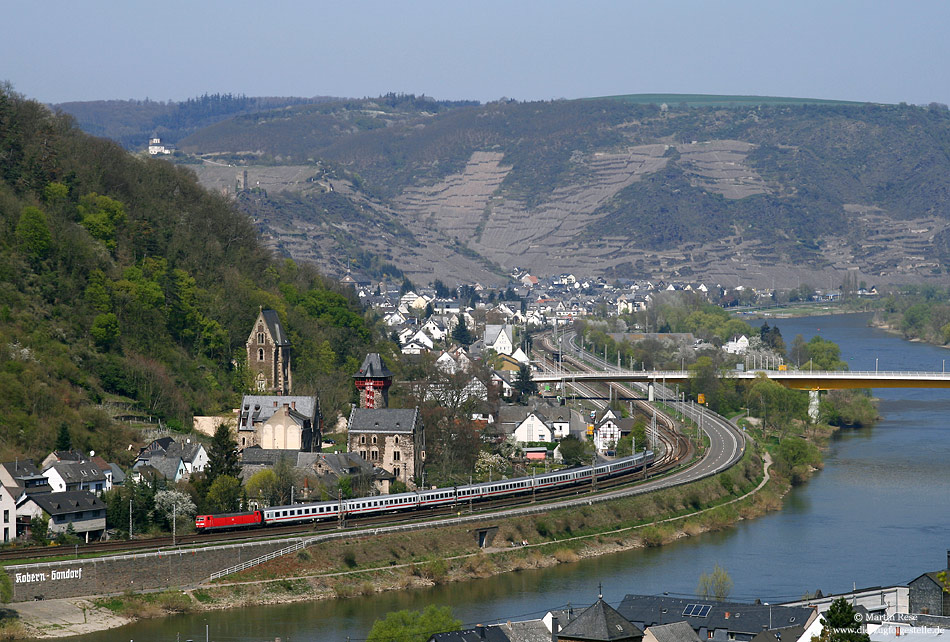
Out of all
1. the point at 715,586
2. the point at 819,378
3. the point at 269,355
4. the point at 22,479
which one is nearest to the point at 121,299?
the point at 269,355

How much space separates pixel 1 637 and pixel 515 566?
65.1 feet

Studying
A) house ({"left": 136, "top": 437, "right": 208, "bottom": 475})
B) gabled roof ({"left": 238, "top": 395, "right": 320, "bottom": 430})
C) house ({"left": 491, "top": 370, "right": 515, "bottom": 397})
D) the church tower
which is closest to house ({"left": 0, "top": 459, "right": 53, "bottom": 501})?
house ({"left": 136, "top": 437, "right": 208, "bottom": 475})

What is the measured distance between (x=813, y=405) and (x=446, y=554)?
47443 millimetres

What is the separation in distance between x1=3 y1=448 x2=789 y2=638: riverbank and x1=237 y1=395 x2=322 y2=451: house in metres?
12.0

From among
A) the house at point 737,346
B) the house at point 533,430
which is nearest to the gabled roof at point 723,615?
the house at point 533,430

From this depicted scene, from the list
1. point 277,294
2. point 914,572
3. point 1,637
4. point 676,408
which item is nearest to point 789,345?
point 676,408

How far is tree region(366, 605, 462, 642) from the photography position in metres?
41.5

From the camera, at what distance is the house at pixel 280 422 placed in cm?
7119

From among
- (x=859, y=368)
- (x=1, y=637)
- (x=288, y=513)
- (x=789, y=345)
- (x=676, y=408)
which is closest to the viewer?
(x=1, y=637)

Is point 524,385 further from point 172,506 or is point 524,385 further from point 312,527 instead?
point 172,506

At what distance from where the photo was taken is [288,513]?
60250 mm

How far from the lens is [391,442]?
70188 mm

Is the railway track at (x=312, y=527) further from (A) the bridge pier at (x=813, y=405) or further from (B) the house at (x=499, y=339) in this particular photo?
A: (B) the house at (x=499, y=339)

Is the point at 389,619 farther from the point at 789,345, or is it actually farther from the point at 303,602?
the point at 789,345
